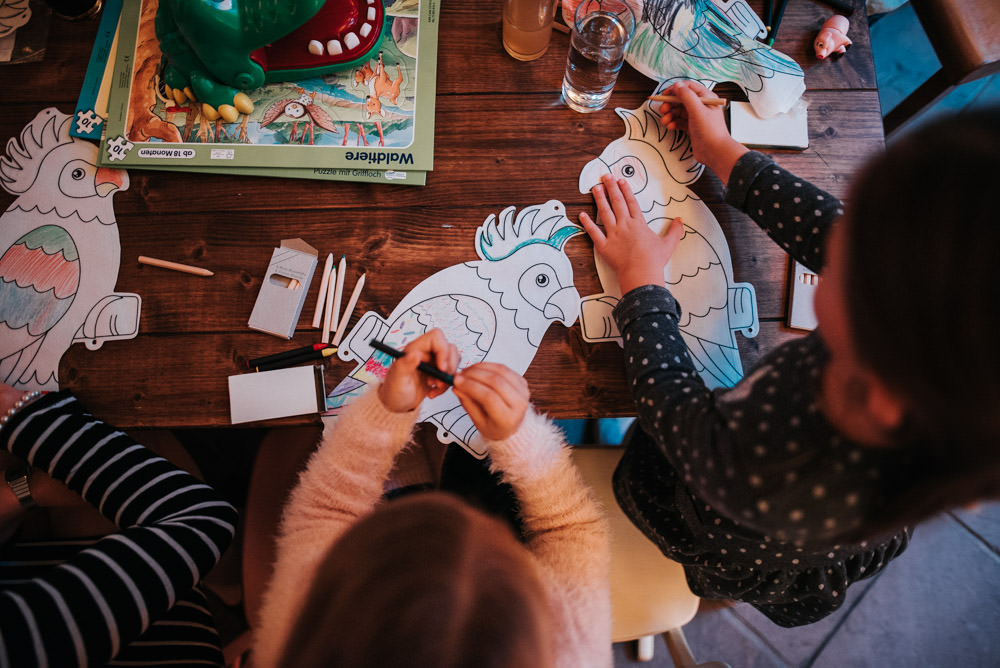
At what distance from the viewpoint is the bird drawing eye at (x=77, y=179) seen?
82cm

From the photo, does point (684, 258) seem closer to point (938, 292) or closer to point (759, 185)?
point (759, 185)

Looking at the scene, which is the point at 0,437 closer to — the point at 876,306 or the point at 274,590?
the point at 274,590

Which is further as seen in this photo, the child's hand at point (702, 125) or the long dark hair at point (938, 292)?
the child's hand at point (702, 125)

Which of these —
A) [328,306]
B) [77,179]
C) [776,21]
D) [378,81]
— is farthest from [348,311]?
[776,21]

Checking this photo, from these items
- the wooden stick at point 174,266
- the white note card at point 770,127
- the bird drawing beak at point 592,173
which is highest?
the white note card at point 770,127

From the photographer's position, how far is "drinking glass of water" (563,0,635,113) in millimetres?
828

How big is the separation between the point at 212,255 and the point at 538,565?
0.64m

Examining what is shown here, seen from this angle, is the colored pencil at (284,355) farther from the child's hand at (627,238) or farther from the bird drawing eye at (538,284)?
the child's hand at (627,238)

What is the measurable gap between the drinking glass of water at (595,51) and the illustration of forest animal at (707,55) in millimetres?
30

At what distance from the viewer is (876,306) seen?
43cm

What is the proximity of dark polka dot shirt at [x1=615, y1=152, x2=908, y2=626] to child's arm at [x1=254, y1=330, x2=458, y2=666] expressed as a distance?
0.94ft

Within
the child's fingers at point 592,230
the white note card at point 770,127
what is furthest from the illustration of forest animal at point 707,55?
the child's fingers at point 592,230

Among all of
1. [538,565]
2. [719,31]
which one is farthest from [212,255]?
[719,31]

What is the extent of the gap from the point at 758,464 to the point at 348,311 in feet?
1.84
